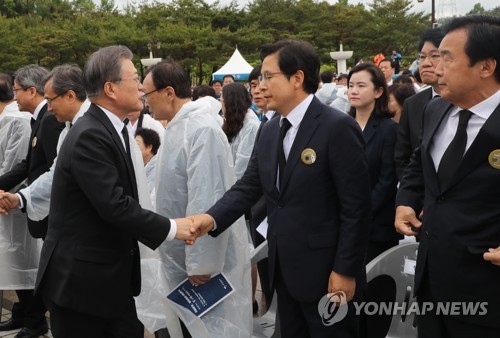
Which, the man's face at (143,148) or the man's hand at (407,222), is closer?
the man's hand at (407,222)

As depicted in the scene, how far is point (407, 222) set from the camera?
2549mm

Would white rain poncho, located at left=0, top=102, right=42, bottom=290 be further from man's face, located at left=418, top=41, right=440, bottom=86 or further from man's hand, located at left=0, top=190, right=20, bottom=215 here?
man's face, located at left=418, top=41, right=440, bottom=86

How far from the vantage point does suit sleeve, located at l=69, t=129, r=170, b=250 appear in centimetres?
239

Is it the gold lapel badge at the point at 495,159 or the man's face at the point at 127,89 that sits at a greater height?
the man's face at the point at 127,89

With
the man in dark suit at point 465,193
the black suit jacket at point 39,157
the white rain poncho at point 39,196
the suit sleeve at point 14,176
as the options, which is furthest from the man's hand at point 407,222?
the suit sleeve at point 14,176

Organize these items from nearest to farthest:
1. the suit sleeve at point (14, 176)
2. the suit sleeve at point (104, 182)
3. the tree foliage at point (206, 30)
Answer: the suit sleeve at point (104, 182) → the suit sleeve at point (14, 176) → the tree foliage at point (206, 30)

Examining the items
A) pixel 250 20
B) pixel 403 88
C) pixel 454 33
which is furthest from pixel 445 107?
pixel 250 20

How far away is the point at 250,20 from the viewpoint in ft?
117

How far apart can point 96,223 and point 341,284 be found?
3.84 feet

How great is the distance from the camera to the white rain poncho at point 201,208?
3094 millimetres

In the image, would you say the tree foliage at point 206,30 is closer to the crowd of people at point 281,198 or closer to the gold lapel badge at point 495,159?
the crowd of people at point 281,198

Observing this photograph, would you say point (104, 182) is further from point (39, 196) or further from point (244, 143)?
point (244, 143)

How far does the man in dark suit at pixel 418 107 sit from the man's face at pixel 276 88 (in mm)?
1209

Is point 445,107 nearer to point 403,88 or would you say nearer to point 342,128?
point 342,128
